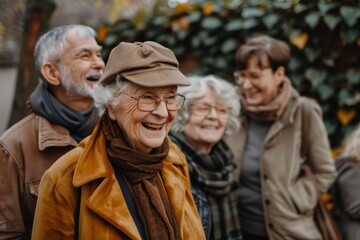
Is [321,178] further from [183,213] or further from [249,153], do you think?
[183,213]

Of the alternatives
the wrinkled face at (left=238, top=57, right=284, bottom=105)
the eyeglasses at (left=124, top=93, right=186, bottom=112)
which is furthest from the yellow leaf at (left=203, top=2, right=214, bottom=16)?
the eyeglasses at (left=124, top=93, right=186, bottom=112)

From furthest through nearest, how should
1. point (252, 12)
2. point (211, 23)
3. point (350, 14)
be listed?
point (211, 23), point (252, 12), point (350, 14)

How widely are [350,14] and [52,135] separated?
2965mm

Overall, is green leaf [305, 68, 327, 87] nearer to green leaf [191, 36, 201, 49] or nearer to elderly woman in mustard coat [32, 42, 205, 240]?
green leaf [191, 36, 201, 49]

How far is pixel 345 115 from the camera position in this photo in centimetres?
425

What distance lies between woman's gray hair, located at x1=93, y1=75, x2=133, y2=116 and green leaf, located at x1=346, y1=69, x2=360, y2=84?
2.85 meters

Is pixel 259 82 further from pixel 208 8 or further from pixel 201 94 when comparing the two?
pixel 208 8

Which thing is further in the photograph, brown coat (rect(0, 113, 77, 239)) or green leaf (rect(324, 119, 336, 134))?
green leaf (rect(324, 119, 336, 134))

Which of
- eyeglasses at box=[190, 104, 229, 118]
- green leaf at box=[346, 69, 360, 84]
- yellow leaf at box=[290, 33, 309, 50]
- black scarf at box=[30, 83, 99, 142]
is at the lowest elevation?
black scarf at box=[30, 83, 99, 142]

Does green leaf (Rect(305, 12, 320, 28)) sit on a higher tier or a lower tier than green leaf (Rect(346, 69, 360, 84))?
higher

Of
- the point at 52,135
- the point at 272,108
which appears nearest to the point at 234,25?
the point at 272,108

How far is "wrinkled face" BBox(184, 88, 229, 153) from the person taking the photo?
9.48 feet

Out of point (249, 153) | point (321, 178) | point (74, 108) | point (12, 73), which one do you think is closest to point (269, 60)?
point (249, 153)

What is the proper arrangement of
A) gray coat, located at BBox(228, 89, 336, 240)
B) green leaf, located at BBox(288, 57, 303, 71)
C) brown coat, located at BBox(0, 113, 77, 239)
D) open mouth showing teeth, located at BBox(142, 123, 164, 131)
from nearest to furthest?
open mouth showing teeth, located at BBox(142, 123, 164, 131) → brown coat, located at BBox(0, 113, 77, 239) → gray coat, located at BBox(228, 89, 336, 240) → green leaf, located at BBox(288, 57, 303, 71)
